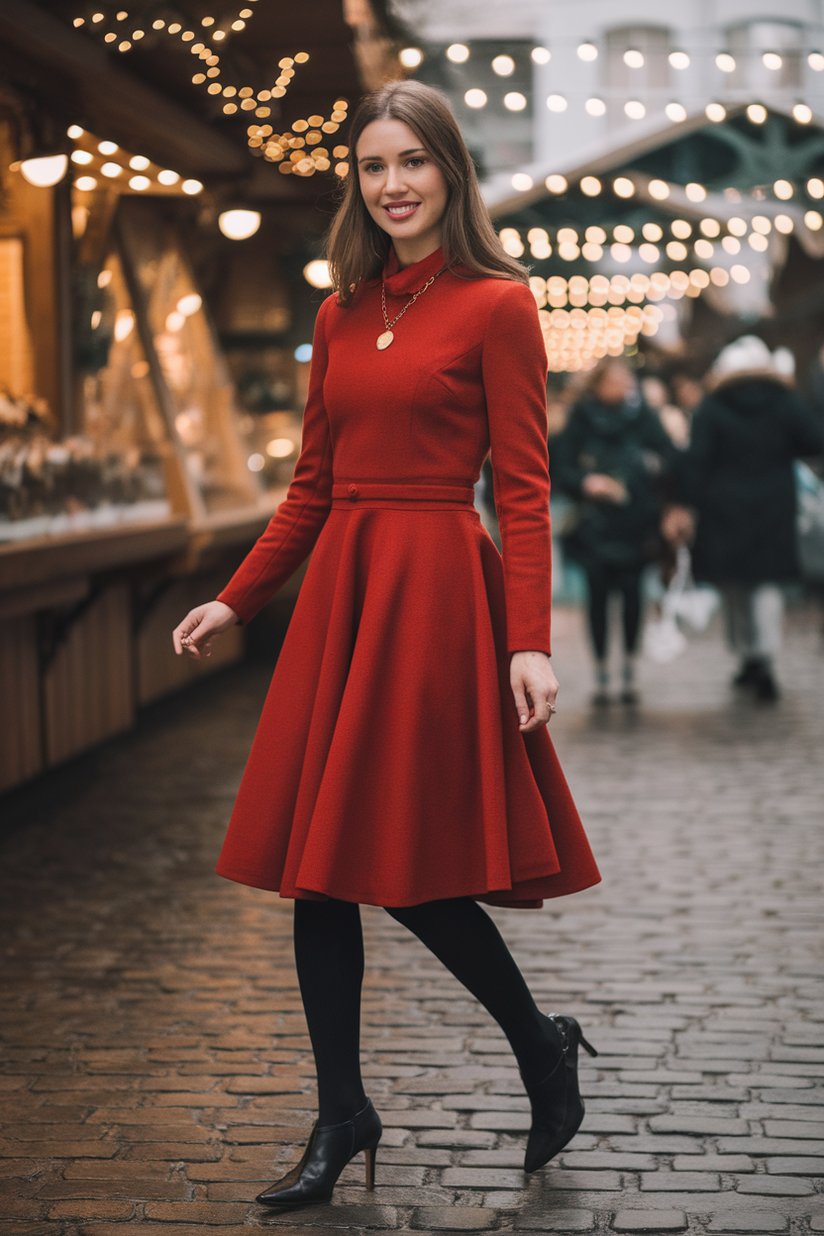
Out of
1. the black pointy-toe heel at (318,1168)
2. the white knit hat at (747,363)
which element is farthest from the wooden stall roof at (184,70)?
the black pointy-toe heel at (318,1168)

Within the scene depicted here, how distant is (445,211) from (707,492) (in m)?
7.00

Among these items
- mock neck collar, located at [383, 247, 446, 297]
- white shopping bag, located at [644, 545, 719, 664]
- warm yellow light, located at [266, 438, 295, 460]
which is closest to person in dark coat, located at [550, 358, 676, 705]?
white shopping bag, located at [644, 545, 719, 664]

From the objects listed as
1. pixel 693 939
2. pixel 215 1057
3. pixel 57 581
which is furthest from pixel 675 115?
pixel 215 1057

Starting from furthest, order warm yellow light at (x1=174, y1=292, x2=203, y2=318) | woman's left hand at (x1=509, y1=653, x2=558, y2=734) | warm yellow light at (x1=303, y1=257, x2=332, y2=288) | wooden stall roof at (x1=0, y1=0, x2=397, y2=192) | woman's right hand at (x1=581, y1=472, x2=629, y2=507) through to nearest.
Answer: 1. warm yellow light at (x1=303, y1=257, x2=332, y2=288)
2. warm yellow light at (x1=174, y1=292, x2=203, y2=318)
3. woman's right hand at (x1=581, y1=472, x2=629, y2=507)
4. wooden stall roof at (x1=0, y1=0, x2=397, y2=192)
5. woman's left hand at (x1=509, y1=653, x2=558, y2=734)

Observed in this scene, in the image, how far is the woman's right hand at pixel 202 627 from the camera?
2848mm

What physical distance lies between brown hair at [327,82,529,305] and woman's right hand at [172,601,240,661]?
658 millimetres

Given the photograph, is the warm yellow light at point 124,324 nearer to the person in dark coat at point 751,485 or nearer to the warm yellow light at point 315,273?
the warm yellow light at point 315,273

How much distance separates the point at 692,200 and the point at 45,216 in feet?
25.3

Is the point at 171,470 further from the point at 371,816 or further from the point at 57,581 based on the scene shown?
the point at 371,816

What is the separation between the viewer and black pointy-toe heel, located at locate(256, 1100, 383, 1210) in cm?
275

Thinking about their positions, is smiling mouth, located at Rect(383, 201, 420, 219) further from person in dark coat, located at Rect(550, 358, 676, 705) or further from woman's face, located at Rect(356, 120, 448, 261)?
person in dark coat, located at Rect(550, 358, 676, 705)

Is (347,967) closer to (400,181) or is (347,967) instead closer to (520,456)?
(520,456)

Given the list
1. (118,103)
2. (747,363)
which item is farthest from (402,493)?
(747,363)

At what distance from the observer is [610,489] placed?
29.8ft
